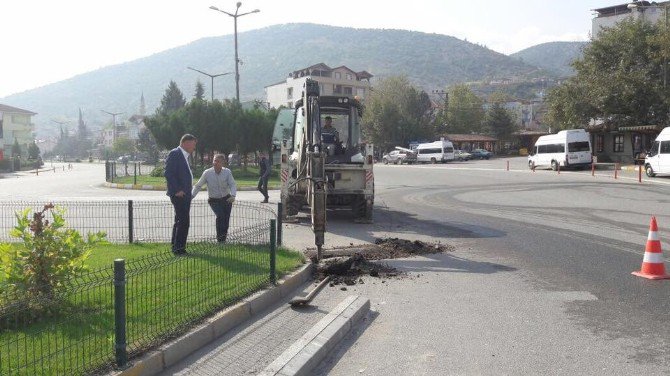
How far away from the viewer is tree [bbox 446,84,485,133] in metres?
97.1

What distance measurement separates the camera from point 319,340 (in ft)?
18.6

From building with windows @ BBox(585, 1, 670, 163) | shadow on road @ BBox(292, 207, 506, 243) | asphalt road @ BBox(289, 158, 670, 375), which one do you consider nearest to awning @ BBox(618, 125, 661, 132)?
building with windows @ BBox(585, 1, 670, 163)

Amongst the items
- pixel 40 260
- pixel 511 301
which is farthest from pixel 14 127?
pixel 511 301

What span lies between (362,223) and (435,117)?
79924 millimetres

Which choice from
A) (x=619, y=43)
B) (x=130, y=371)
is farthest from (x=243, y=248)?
(x=619, y=43)

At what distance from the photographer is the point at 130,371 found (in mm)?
4668

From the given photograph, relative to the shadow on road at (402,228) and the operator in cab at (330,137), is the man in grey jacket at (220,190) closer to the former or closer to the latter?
the shadow on road at (402,228)

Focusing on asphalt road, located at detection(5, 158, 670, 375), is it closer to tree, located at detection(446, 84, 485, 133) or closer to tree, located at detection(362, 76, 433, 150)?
tree, located at detection(362, 76, 433, 150)

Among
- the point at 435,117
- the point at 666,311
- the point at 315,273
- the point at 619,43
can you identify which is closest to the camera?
the point at 666,311

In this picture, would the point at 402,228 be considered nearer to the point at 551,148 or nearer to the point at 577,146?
the point at 577,146

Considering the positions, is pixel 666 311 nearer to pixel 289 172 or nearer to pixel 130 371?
pixel 130 371

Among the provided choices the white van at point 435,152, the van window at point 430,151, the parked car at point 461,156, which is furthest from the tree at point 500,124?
the van window at point 430,151

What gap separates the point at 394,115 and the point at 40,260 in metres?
76.2

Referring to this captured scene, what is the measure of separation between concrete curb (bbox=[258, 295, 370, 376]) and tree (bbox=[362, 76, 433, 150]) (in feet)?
242
